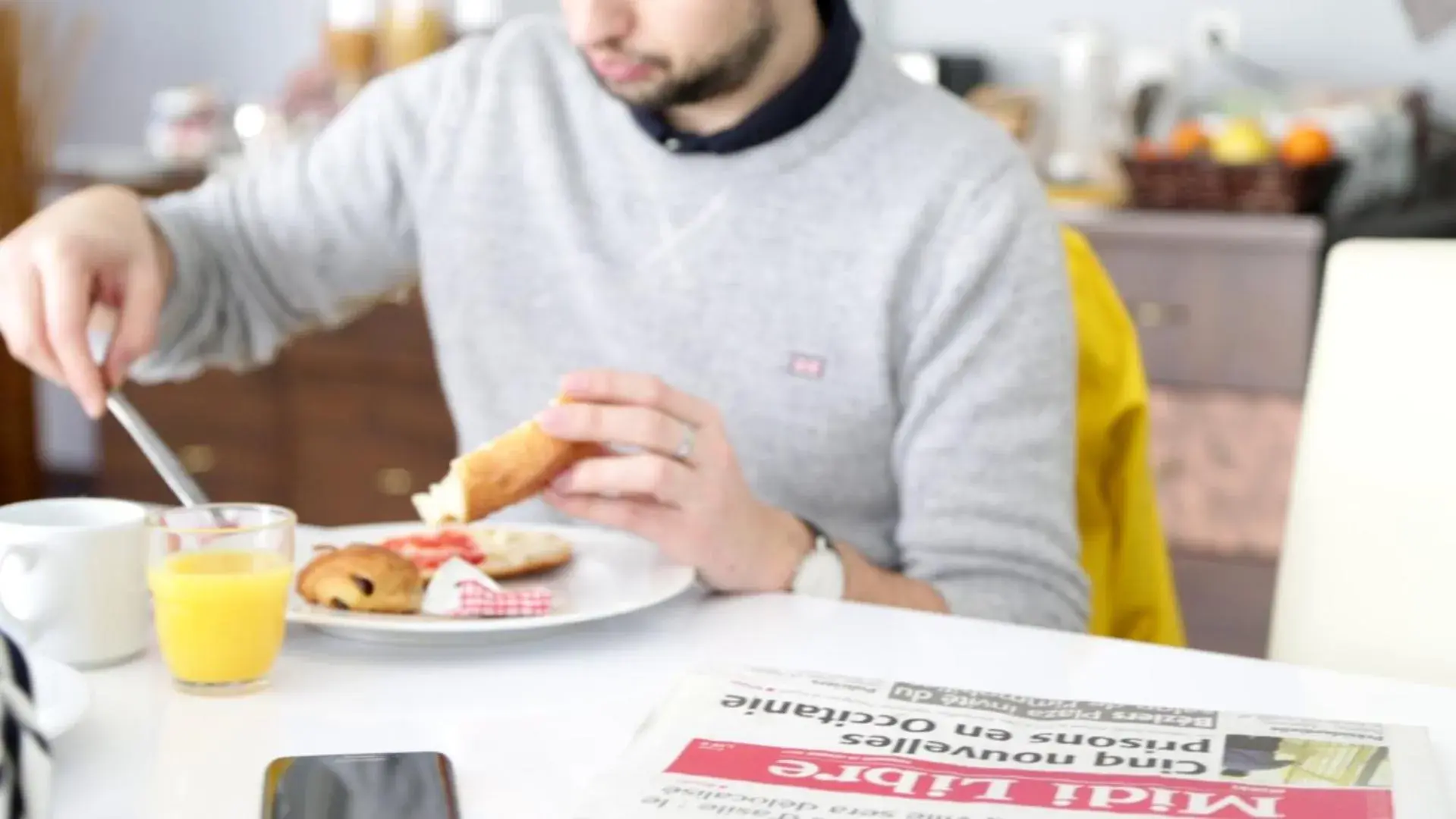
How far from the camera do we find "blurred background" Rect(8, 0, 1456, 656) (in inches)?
95.9

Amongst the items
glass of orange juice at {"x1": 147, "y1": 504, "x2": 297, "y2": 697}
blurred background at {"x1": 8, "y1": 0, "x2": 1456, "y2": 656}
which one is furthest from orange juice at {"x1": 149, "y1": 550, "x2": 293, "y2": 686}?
blurred background at {"x1": 8, "y1": 0, "x2": 1456, "y2": 656}

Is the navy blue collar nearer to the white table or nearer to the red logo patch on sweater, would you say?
the red logo patch on sweater

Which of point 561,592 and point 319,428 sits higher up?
point 561,592

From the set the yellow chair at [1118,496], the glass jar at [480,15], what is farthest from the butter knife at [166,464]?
the glass jar at [480,15]

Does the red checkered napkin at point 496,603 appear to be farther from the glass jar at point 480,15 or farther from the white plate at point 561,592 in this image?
the glass jar at point 480,15

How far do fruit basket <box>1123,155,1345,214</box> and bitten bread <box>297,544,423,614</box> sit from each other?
5.96ft

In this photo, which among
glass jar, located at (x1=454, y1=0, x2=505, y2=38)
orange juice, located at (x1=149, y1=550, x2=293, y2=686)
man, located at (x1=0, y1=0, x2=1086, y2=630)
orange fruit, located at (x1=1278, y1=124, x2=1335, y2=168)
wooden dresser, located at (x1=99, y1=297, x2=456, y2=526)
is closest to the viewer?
orange juice, located at (x1=149, y1=550, x2=293, y2=686)

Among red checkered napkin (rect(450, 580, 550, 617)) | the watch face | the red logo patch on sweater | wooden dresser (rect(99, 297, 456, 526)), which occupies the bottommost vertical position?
wooden dresser (rect(99, 297, 456, 526))

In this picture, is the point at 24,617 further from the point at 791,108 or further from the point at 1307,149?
the point at 1307,149

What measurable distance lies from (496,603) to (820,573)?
0.81ft

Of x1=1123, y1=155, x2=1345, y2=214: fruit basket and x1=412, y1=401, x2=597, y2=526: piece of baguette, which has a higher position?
x1=412, y1=401, x2=597, y2=526: piece of baguette

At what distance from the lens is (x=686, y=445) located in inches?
38.5

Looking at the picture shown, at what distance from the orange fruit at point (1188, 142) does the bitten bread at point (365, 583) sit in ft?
6.03

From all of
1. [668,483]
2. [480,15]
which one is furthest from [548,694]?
[480,15]
